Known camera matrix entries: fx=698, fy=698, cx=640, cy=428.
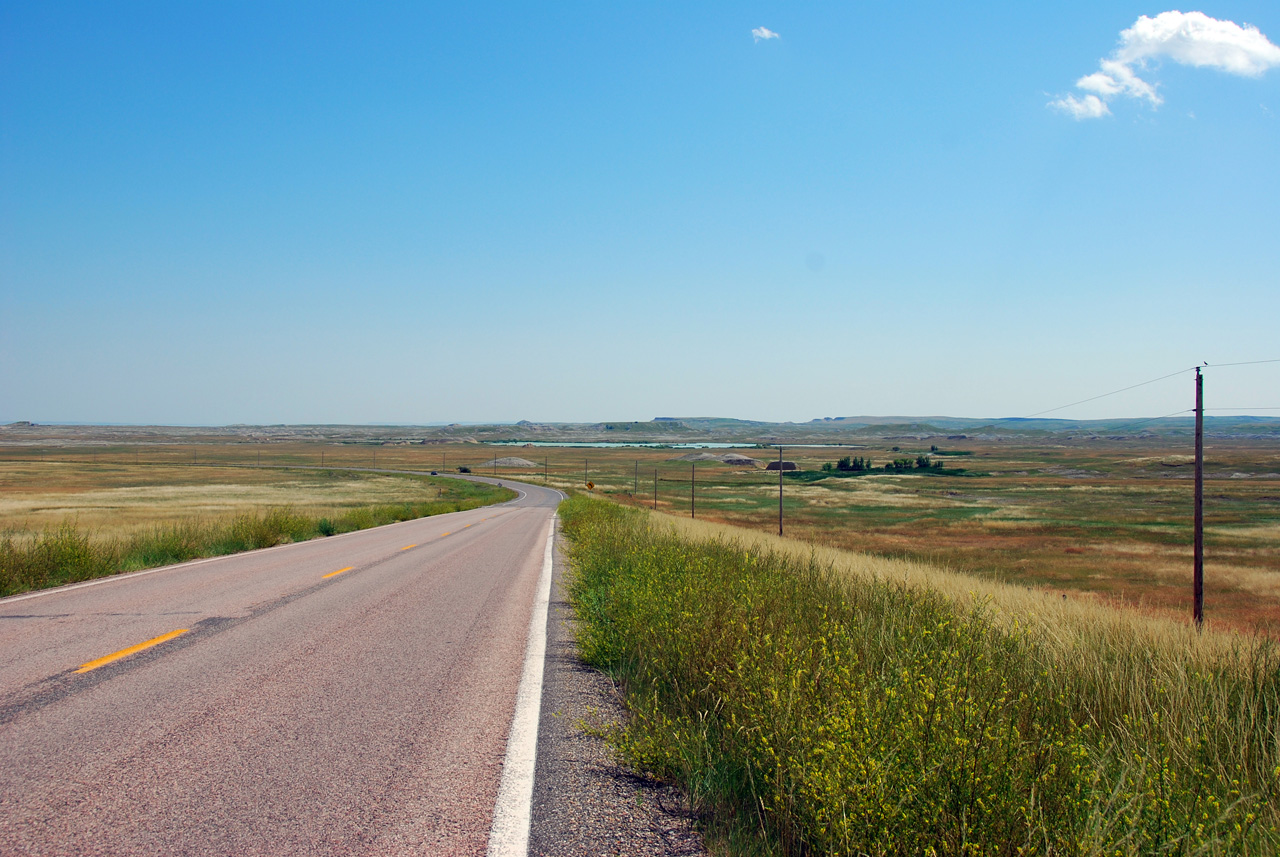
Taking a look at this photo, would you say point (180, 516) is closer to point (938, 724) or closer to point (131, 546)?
point (131, 546)

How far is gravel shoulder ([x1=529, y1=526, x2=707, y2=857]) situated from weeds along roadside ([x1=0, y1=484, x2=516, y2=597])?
33.6 ft

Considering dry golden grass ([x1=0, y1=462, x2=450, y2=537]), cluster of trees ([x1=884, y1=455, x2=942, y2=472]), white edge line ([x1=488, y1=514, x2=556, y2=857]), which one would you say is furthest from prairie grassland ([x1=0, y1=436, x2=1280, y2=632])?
white edge line ([x1=488, y1=514, x2=556, y2=857])

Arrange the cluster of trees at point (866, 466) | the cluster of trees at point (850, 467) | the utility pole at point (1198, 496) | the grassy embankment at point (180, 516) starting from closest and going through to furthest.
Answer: the grassy embankment at point (180, 516)
the utility pole at point (1198, 496)
the cluster of trees at point (850, 467)
the cluster of trees at point (866, 466)

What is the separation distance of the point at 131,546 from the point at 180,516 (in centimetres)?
2994

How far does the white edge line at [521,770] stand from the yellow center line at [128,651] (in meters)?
3.81

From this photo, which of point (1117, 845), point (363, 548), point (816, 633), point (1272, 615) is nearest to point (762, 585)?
point (816, 633)

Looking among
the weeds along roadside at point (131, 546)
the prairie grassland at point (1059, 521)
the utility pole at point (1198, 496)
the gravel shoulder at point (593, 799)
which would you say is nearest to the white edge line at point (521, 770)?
the gravel shoulder at point (593, 799)

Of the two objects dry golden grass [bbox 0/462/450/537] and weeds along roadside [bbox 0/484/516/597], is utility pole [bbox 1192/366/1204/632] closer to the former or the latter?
weeds along roadside [bbox 0/484/516/597]

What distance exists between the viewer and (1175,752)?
136 inches

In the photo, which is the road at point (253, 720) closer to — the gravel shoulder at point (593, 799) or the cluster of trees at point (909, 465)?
the gravel shoulder at point (593, 799)

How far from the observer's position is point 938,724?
3082 mm

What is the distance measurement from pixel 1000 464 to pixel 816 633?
13907 centimetres

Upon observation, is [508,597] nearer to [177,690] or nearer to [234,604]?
[234,604]

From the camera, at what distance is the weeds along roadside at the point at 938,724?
2.76 m
